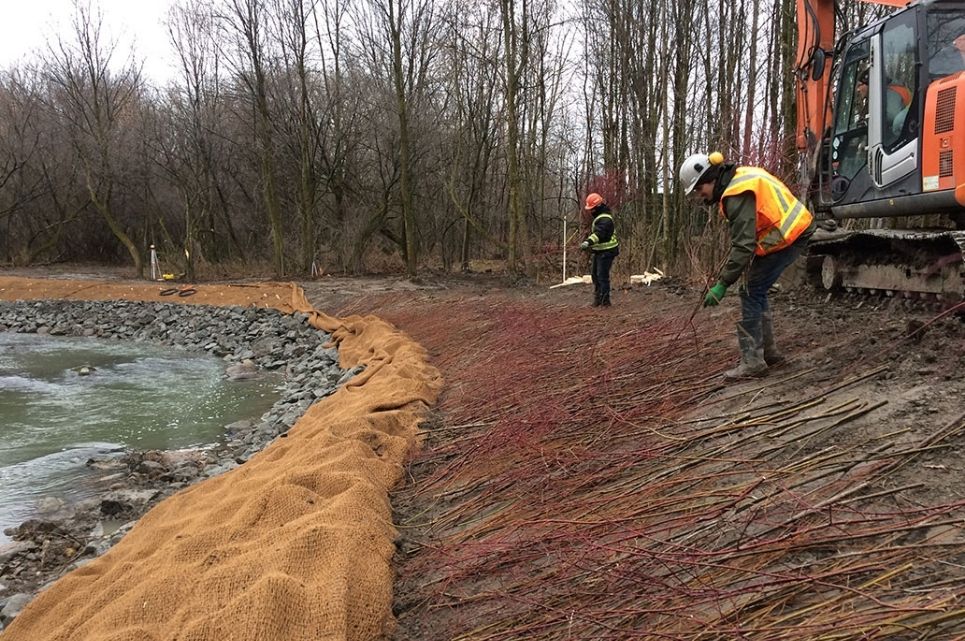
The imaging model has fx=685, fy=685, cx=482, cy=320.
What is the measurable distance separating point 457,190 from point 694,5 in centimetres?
1085

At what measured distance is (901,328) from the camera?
4.90m

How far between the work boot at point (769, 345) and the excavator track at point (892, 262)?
1484 mm

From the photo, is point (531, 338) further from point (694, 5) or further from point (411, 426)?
point (694, 5)

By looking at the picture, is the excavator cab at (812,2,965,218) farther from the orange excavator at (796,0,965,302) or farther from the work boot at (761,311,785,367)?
the work boot at (761,311,785,367)

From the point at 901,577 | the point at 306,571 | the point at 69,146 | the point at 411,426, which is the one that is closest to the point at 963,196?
the point at 901,577

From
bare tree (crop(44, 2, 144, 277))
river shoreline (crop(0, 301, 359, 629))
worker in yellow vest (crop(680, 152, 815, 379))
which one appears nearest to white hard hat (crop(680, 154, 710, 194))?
worker in yellow vest (crop(680, 152, 815, 379))

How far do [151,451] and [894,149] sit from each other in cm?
839

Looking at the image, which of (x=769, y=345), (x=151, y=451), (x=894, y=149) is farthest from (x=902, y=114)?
(x=151, y=451)

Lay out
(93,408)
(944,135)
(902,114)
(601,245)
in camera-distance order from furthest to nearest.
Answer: (93,408)
(601,245)
(902,114)
(944,135)

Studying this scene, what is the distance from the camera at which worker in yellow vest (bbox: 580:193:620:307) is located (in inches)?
352

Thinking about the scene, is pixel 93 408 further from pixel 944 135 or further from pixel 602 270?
pixel 944 135

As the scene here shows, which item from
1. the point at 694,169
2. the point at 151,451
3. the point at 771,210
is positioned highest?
the point at 694,169

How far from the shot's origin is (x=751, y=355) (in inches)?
180

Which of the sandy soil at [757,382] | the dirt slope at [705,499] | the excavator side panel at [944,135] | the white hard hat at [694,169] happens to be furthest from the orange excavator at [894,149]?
the white hard hat at [694,169]
